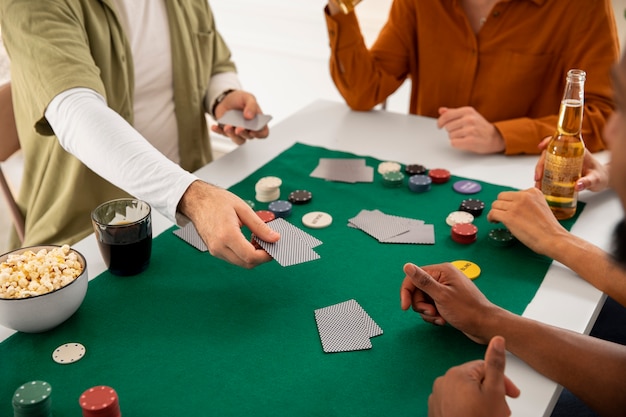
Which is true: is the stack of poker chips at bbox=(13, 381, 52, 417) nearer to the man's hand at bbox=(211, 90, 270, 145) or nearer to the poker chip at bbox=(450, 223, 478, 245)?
the poker chip at bbox=(450, 223, 478, 245)

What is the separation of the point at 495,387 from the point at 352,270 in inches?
18.0

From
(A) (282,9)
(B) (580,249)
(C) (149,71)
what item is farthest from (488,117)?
(A) (282,9)

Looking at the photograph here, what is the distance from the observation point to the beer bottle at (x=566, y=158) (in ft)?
4.55

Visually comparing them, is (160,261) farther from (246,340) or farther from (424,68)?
(424,68)

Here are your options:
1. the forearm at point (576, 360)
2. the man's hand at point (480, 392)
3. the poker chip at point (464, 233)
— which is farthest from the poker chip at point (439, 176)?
the man's hand at point (480, 392)

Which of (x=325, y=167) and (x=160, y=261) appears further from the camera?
(x=325, y=167)

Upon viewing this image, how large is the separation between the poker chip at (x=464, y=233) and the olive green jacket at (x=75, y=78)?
868mm

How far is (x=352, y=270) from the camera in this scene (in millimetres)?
1284

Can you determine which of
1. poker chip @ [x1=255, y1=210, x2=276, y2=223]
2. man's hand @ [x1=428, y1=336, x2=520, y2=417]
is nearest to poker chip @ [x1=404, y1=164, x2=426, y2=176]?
poker chip @ [x1=255, y1=210, x2=276, y2=223]

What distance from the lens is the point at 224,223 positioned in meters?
1.20

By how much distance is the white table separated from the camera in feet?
3.64

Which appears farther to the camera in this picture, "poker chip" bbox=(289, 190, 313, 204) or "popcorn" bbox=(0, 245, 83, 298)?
"poker chip" bbox=(289, 190, 313, 204)

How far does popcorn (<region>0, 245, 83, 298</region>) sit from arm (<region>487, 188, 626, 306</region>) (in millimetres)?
875

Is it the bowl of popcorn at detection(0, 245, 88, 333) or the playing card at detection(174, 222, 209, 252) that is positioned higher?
the bowl of popcorn at detection(0, 245, 88, 333)
